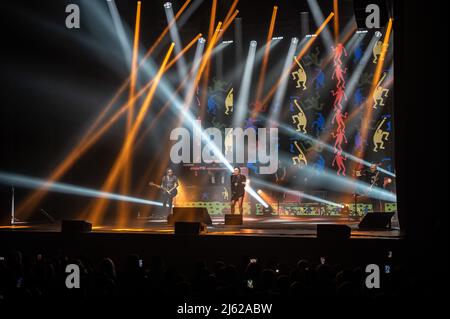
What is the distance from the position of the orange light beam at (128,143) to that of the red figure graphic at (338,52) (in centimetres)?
539

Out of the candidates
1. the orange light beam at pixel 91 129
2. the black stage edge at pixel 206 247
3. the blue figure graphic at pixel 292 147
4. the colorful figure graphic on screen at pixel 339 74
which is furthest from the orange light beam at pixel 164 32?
the black stage edge at pixel 206 247

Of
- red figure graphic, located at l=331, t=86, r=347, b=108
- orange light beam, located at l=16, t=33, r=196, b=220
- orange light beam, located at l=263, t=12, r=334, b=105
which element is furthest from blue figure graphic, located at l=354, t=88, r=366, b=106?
orange light beam, located at l=16, t=33, r=196, b=220

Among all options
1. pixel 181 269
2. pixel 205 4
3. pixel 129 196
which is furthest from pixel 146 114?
pixel 181 269

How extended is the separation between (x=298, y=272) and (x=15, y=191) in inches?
345

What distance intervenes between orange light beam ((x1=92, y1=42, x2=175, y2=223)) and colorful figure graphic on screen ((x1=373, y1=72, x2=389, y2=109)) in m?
6.81

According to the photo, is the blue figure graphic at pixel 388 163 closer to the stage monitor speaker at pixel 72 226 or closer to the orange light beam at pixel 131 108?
the orange light beam at pixel 131 108

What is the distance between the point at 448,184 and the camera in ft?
20.0

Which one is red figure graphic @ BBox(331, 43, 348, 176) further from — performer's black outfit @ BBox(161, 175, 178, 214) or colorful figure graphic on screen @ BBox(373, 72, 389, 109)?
performer's black outfit @ BBox(161, 175, 178, 214)

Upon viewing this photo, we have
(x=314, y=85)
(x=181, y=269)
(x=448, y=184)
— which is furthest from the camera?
(x=314, y=85)

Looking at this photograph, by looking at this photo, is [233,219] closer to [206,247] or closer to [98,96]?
[206,247]

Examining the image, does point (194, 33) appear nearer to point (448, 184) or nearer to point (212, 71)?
point (212, 71)

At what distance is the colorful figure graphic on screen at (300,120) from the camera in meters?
16.7

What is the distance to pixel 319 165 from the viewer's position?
53.7 ft

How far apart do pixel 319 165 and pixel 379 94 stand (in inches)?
117
